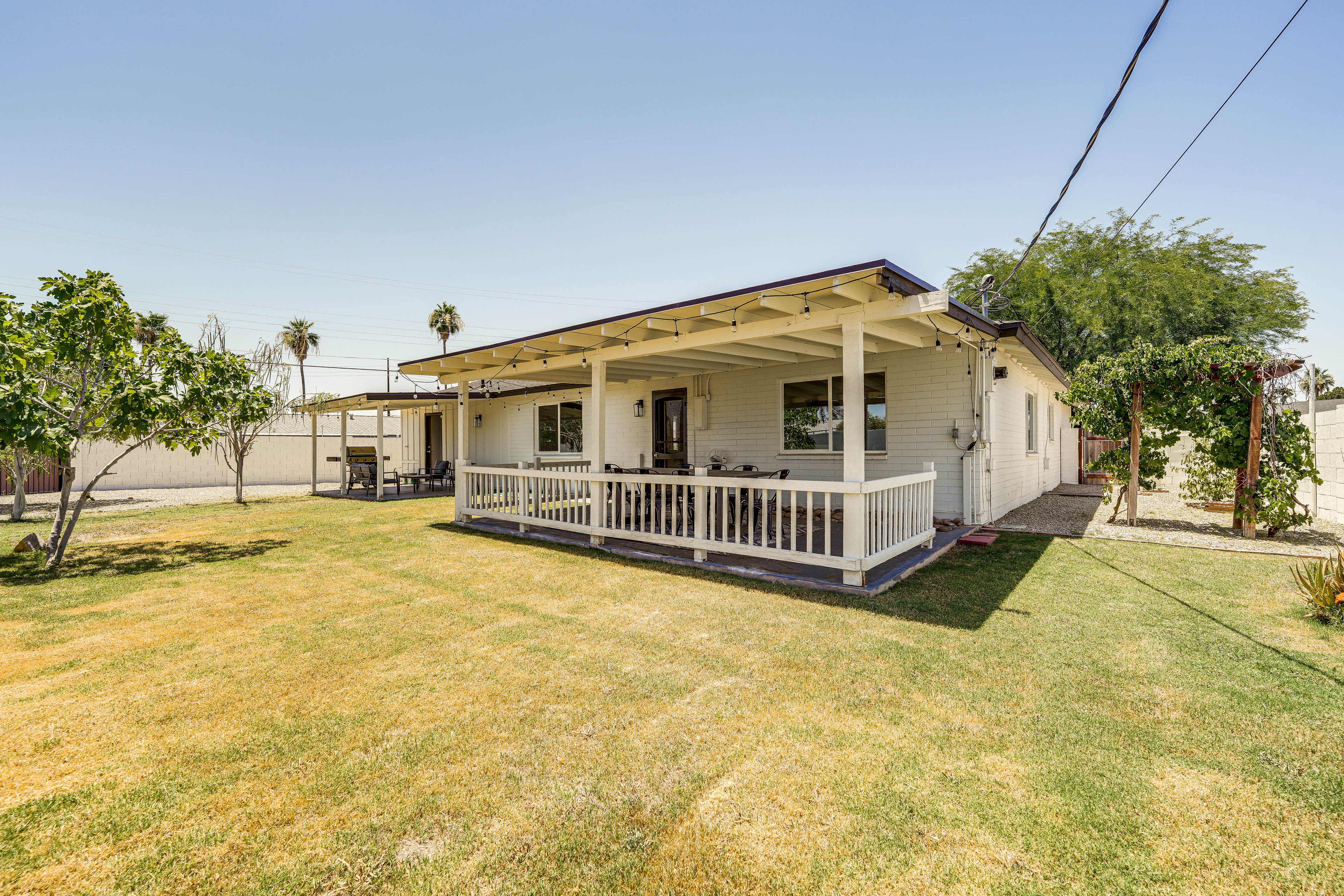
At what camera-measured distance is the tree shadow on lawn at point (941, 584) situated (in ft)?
14.6

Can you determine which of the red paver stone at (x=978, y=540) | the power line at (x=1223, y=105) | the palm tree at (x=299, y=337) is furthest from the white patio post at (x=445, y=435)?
the power line at (x=1223, y=105)

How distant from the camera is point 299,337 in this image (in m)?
30.0

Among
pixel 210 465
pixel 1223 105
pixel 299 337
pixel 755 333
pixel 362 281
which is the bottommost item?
pixel 210 465

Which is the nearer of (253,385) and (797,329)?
(797,329)

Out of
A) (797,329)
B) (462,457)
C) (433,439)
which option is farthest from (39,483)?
(797,329)

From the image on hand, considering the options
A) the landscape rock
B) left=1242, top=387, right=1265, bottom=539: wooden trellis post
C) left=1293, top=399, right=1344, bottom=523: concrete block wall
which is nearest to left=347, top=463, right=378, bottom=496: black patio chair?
the landscape rock

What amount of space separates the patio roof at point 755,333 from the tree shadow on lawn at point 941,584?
2381 millimetres

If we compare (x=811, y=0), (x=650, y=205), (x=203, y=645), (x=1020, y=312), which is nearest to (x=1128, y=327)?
(x=1020, y=312)

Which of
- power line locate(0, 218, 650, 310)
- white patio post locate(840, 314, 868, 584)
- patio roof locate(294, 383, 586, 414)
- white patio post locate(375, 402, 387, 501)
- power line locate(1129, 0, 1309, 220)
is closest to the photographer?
power line locate(1129, 0, 1309, 220)

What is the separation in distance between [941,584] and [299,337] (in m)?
33.8

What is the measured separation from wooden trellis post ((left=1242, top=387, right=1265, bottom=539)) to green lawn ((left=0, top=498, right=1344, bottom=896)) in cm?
296

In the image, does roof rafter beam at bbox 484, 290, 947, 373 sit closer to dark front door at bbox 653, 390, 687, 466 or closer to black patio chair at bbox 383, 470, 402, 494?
dark front door at bbox 653, 390, 687, 466

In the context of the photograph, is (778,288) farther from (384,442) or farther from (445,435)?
(445,435)

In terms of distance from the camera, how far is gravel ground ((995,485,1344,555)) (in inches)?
267
